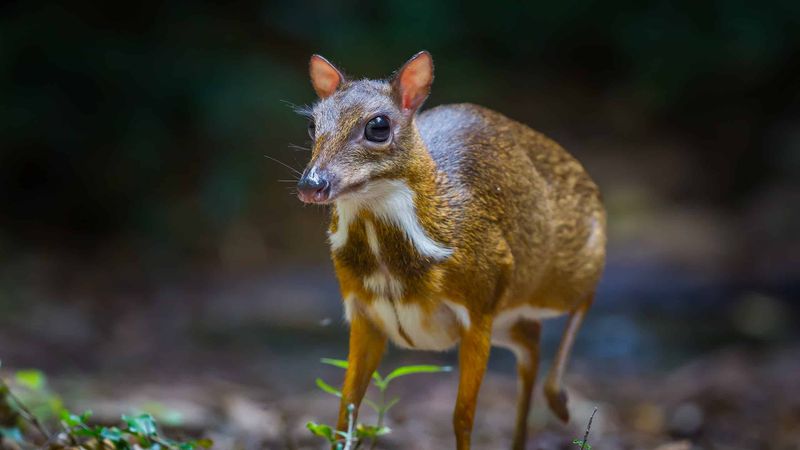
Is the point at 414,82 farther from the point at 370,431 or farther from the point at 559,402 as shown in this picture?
the point at 559,402

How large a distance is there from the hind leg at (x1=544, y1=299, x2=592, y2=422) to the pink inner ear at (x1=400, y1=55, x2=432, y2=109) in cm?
203

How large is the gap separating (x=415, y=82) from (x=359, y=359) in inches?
53.8

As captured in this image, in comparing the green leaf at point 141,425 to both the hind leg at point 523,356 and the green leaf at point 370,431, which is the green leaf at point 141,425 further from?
the hind leg at point 523,356

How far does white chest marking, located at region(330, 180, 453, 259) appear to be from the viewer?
468cm

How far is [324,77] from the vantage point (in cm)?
499

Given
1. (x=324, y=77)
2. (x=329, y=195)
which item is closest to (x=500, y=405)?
(x=324, y=77)

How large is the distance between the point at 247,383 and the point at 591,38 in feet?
23.9

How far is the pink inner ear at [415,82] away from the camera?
15.8ft

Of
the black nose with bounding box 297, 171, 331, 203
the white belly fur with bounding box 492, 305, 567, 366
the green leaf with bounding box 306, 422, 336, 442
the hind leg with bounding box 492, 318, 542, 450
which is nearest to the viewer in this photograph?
the black nose with bounding box 297, 171, 331, 203

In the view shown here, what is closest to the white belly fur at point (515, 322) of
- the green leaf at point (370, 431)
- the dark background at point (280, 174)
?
the green leaf at point (370, 431)

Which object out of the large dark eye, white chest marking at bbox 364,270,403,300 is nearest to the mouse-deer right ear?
the large dark eye

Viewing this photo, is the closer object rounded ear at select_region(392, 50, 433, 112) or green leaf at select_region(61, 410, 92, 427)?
green leaf at select_region(61, 410, 92, 427)

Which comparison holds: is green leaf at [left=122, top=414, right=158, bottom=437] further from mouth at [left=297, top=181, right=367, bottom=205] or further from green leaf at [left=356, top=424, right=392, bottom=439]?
mouth at [left=297, top=181, right=367, bottom=205]

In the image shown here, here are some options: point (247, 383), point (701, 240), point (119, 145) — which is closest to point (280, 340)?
point (247, 383)
